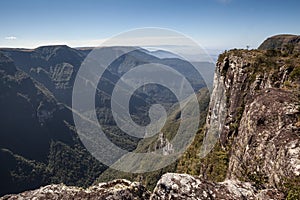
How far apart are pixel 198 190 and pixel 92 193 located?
11.9ft

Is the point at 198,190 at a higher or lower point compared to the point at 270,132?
lower

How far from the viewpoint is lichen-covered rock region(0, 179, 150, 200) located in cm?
841

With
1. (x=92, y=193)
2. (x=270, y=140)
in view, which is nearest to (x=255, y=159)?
(x=270, y=140)

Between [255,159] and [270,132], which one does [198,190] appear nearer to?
[255,159]

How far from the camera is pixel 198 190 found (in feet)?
27.9

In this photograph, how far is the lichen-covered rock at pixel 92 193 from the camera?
27.6 feet

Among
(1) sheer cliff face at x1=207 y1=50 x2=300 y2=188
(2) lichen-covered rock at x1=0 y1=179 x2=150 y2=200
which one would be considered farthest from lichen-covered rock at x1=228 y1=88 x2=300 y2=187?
(2) lichen-covered rock at x1=0 y1=179 x2=150 y2=200

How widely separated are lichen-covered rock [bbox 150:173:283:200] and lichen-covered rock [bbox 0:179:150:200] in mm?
639

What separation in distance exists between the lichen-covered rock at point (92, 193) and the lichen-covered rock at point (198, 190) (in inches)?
25.2

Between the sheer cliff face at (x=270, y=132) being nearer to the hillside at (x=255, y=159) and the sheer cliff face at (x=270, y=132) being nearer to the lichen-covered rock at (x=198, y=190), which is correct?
the hillside at (x=255, y=159)

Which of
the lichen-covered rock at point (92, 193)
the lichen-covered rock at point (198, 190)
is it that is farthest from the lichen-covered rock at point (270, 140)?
the lichen-covered rock at point (92, 193)

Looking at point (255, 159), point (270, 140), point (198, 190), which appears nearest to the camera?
point (198, 190)

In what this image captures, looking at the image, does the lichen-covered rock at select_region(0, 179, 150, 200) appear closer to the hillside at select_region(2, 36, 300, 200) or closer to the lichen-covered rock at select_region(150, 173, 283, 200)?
the hillside at select_region(2, 36, 300, 200)

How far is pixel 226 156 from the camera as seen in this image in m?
29.9
